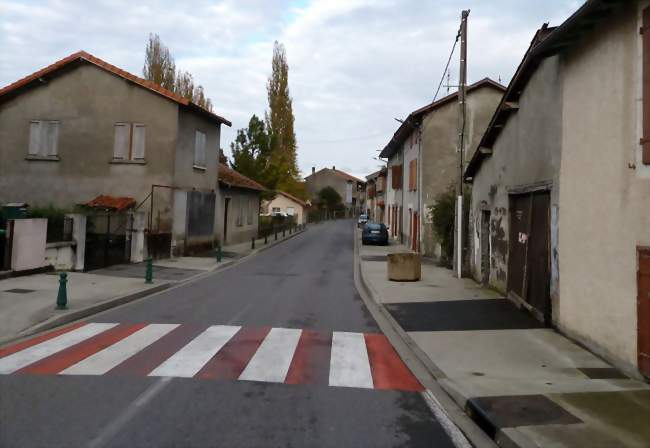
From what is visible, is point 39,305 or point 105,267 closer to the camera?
point 39,305

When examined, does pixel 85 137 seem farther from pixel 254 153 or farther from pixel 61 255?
pixel 254 153

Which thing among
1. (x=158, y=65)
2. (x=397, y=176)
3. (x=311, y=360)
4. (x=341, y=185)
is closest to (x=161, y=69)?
(x=158, y=65)

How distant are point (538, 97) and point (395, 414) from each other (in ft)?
25.5

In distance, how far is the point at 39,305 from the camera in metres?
10.9

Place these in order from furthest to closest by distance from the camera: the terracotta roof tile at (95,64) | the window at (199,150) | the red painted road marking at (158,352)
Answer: the window at (199,150) < the terracotta roof tile at (95,64) < the red painted road marking at (158,352)

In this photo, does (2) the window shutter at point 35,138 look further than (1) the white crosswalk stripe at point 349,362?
Yes

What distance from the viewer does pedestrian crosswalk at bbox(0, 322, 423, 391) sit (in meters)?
6.92

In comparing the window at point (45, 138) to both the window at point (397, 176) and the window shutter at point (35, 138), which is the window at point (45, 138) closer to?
the window shutter at point (35, 138)

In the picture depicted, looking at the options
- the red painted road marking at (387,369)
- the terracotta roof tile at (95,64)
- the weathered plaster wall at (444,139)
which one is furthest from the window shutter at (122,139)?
A: the red painted road marking at (387,369)

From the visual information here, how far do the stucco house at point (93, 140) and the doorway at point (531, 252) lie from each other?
44.2ft

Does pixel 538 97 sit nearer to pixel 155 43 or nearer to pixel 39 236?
pixel 39 236

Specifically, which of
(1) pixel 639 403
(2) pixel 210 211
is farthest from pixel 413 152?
(1) pixel 639 403

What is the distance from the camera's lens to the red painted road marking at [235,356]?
22.6 ft

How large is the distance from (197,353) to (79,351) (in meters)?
1.72
